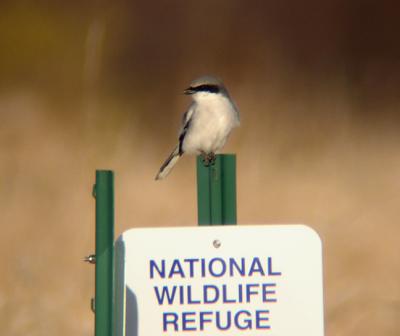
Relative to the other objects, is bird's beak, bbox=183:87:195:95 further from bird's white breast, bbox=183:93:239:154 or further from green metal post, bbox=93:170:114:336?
green metal post, bbox=93:170:114:336

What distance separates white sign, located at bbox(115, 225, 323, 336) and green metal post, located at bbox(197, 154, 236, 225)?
11 cm

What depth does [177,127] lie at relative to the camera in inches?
249

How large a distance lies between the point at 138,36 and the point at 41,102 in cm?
54

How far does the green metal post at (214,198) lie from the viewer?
3281mm

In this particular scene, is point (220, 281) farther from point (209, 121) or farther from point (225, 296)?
point (209, 121)

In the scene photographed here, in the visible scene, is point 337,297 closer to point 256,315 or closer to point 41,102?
point 41,102

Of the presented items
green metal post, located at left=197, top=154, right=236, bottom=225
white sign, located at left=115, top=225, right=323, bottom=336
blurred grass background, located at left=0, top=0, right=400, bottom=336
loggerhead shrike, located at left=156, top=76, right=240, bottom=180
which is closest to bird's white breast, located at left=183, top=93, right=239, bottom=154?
loggerhead shrike, located at left=156, top=76, right=240, bottom=180

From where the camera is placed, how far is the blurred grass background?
6199 millimetres

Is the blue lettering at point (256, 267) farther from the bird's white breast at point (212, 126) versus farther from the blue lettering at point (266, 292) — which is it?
the bird's white breast at point (212, 126)

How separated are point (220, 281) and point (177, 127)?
3.19m

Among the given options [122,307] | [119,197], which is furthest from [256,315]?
[119,197]

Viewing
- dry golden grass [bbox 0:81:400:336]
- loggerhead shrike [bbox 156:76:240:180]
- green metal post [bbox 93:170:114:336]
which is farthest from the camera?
dry golden grass [bbox 0:81:400:336]

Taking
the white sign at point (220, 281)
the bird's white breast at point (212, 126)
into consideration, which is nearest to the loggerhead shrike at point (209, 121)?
the bird's white breast at point (212, 126)

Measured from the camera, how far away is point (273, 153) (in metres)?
6.43
